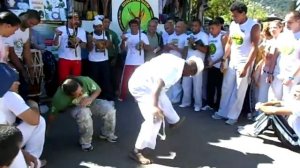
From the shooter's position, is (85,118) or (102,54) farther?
(102,54)

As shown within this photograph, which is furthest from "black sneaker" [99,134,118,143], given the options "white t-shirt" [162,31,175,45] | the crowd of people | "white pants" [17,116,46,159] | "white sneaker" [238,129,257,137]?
"white t-shirt" [162,31,175,45]

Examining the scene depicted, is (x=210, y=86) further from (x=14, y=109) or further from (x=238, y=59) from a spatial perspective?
(x=14, y=109)

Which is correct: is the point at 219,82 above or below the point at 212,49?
below

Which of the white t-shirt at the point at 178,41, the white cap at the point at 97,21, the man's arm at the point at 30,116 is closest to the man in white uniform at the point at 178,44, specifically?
the white t-shirt at the point at 178,41

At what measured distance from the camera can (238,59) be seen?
607 centimetres

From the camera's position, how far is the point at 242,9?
18.9 feet

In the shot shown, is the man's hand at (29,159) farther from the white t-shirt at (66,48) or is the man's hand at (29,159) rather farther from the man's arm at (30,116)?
the white t-shirt at (66,48)

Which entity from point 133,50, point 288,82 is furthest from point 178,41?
point 288,82

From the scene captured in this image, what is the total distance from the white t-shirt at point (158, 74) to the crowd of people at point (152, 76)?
0.04 ft

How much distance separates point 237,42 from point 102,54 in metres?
2.36

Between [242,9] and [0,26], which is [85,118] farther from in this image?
[242,9]

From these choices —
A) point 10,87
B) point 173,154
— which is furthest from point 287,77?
point 10,87

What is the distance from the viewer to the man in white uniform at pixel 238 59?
19.1ft

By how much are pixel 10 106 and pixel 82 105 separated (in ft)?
3.67
